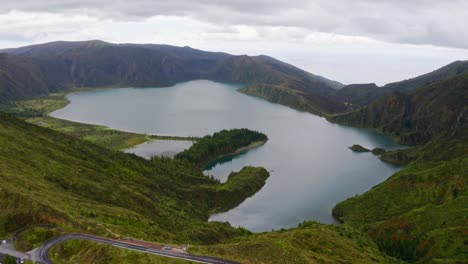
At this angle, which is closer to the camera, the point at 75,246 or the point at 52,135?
the point at 75,246

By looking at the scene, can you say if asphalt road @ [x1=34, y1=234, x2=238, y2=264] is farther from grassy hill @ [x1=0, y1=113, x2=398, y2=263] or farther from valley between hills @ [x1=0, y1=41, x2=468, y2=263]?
grassy hill @ [x1=0, y1=113, x2=398, y2=263]

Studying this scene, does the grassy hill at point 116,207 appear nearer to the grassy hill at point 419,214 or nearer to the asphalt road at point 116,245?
the asphalt road at point 116,245

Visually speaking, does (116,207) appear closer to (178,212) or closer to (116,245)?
(178,212)

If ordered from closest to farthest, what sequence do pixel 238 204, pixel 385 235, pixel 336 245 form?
pixel 336 245
pixel 385 235
pixel 238 204

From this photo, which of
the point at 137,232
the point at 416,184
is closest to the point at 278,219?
the point at 416,184

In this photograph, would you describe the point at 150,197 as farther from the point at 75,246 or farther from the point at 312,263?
the point at 312,263

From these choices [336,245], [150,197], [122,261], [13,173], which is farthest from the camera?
[150,197]

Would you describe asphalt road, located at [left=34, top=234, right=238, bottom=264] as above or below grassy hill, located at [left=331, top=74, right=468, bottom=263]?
above

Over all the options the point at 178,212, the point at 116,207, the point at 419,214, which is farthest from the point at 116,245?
the point at 419,214

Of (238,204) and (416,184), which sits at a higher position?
(416,184)

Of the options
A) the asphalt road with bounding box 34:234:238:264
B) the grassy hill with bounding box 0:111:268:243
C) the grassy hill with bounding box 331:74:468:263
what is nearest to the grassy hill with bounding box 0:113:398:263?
the grassy hill with bounding box 0:111:268:243

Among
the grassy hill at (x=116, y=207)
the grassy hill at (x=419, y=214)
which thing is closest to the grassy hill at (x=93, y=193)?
the grassy hill at (x=116, y=207)
